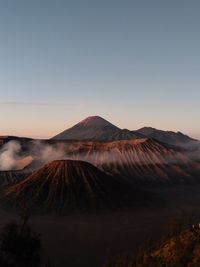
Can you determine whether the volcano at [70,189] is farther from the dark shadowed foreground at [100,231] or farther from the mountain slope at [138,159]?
the mountain slope at [138,159]

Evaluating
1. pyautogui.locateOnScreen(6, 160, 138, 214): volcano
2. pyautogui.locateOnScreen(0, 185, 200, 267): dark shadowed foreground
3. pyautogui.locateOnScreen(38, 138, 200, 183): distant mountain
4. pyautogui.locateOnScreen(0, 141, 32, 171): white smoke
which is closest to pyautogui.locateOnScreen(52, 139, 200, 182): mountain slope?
pyautogui.locateOnScreen(38, 138, 200, 183): distant mountain

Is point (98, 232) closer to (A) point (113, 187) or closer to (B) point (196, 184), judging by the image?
(A) point (113, 187)

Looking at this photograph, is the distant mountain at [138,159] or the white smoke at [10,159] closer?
the distant mountain at [138,159]

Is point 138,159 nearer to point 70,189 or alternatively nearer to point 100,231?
point 70,189

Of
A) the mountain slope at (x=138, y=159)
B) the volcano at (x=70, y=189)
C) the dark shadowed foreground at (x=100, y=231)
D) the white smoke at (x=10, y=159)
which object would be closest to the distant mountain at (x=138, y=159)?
the mountain slope at (x=138, y=159)

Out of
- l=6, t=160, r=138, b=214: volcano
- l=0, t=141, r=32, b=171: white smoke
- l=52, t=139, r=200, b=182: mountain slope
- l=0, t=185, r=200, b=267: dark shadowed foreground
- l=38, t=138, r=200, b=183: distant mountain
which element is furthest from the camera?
l=0, t=141, r=32, b=171: white smoke

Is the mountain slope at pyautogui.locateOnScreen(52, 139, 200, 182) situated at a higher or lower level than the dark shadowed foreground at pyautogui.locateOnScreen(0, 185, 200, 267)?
higher

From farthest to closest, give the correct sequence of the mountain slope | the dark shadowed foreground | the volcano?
the mountain slope
the volcano
the dark shadowed foreground

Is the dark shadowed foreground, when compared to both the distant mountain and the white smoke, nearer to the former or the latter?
the distant mountain

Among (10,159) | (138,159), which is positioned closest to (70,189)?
(138,159)
